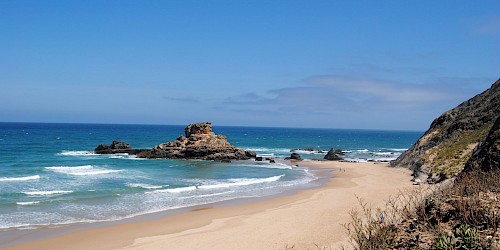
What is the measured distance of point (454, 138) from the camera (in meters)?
36.8

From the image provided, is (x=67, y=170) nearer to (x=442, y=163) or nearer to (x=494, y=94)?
(x=442, y=163)

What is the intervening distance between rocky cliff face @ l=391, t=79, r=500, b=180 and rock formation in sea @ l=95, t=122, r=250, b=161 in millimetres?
20820

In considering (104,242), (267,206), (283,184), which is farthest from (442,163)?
(104,242)

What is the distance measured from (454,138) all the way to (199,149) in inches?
1242

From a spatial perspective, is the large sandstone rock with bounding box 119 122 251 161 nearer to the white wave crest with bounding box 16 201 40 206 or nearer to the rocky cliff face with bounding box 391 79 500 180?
the rocky cliff face with bounding box 391 79 500 180

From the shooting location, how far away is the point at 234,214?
2036 cm

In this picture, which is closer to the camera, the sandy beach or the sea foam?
the sandy beach

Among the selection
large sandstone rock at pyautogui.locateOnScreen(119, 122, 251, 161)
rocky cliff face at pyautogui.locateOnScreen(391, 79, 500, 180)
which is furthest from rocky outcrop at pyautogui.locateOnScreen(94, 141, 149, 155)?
rocky cliff face at pyautogui.locateOnScreen(391, 79, 500, 180)

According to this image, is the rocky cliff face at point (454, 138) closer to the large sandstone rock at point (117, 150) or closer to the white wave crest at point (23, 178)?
the white wave crest at point (23, 178)

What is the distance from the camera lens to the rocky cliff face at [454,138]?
28766mm

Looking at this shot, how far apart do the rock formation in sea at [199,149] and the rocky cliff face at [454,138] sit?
20820mm

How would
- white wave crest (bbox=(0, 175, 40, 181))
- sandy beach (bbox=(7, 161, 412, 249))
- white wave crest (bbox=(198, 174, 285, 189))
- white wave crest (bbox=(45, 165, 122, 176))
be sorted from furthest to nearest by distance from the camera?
white wave crest (bbox=(45, 165, 122, 176)) → white wave crest (bbox=(0, 175, 40, 181)) → white wave crest (bbox=(198, 174, 285, 189)) → sandy beach (bbox=(7, 161, 412, 249))

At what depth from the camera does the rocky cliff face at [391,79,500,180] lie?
94.4 ft

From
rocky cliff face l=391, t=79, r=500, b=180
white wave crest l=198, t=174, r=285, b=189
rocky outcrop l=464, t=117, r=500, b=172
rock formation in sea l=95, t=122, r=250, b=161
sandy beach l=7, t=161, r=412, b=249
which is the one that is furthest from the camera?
rock formation in sea l=95, t=122, r=250, b=161
